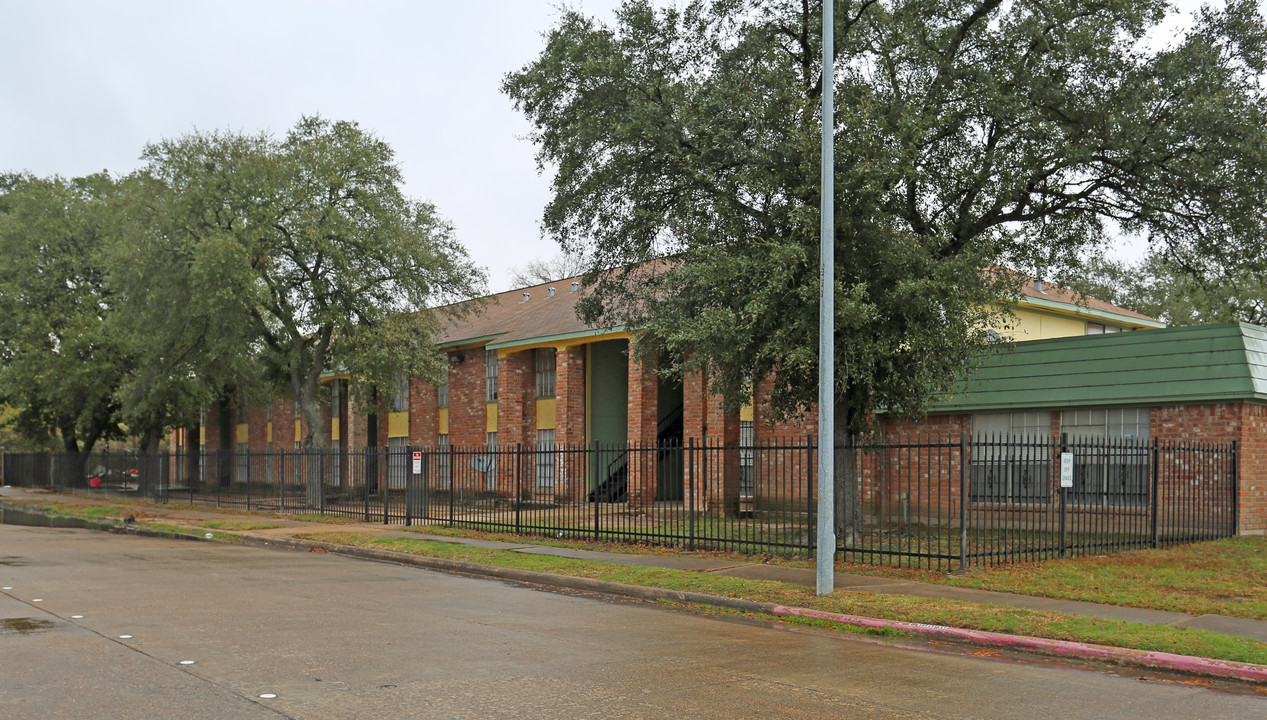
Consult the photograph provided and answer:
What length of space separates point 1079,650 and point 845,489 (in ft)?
27.8

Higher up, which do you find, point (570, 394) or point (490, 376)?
point (490, 376)

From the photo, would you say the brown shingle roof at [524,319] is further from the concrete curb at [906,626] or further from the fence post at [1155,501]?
the fence post at [1155,501]

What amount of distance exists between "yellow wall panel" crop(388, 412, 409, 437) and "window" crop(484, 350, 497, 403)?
5786mm

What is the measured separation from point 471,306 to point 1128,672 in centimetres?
3068

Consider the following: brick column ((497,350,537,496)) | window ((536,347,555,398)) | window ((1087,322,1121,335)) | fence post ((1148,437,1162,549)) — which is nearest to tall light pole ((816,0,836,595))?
fence post ((1148,437,1162,549))

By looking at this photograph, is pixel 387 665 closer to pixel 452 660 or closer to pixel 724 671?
pixel 452 660

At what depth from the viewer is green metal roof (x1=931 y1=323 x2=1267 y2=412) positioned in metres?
19.0

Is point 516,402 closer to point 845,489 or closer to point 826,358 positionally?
point 845,489

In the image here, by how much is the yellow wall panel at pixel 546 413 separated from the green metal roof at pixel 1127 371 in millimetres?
15098

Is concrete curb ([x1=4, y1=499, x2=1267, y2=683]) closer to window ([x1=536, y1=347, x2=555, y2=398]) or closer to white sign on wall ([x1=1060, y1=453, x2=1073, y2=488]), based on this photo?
white sign on wall ([x1=1060, y1=453, x2=1073, y2=488])

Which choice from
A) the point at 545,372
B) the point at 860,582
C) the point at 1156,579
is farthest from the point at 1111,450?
the point at 545,372

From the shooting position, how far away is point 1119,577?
14.0m

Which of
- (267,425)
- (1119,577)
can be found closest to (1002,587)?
(1119,577)

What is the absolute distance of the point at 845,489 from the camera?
1788cm
